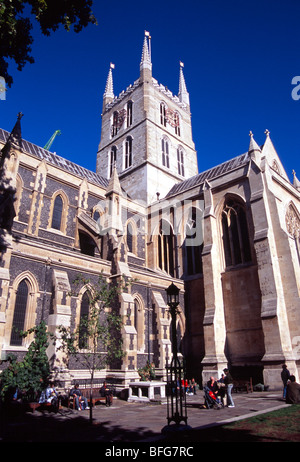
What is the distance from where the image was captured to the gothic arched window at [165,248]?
2634 centimetres

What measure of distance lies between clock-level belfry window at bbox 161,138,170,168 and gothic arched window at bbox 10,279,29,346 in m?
23.9

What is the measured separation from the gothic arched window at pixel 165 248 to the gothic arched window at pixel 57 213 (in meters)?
8.74

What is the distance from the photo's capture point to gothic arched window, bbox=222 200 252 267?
2106 cm

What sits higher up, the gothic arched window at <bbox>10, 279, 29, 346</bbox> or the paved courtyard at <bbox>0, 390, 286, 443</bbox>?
the gothic arched window at <bbox>10, 279, 29, 346</bbox>

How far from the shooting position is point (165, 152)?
119ft

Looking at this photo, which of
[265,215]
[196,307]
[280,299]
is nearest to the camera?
[280,299]

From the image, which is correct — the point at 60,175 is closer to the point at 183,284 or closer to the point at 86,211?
the point at 86,211

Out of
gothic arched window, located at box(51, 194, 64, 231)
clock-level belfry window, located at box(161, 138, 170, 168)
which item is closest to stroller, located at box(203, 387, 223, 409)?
gothic arched window, located at box(51, 194, 64, 231)

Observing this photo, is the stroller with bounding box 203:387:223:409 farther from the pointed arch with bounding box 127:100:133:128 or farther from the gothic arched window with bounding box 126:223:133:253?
the pointed arch with bounding box 127:100:133:128

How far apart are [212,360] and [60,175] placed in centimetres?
1559

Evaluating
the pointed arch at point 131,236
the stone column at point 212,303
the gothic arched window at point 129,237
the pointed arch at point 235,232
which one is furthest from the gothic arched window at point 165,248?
the pointed arch at point 235,232

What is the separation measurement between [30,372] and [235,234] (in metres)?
14.8

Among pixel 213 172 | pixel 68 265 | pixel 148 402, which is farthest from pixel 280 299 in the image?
pixel 213 172

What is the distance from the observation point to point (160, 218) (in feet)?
91.2
